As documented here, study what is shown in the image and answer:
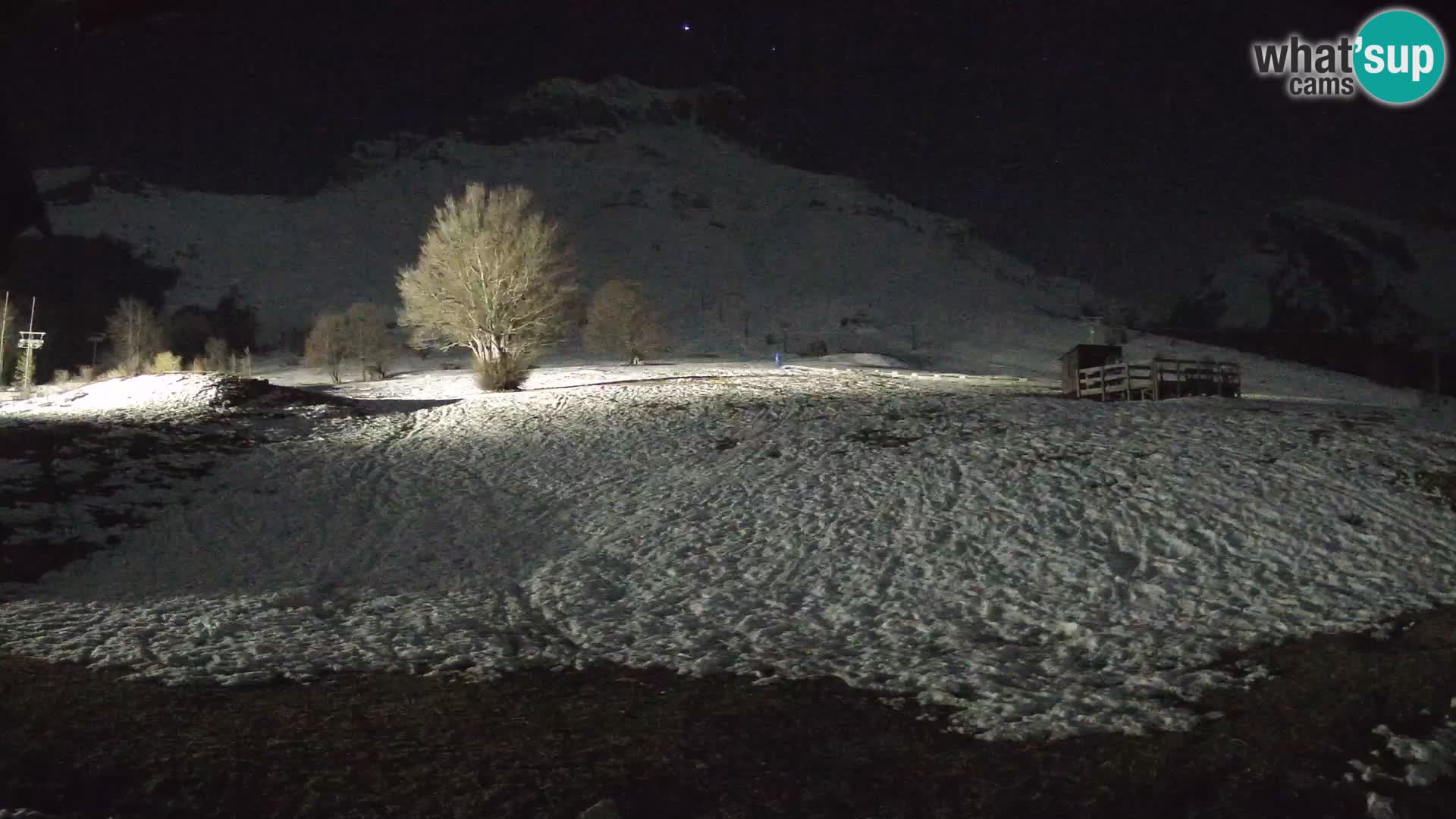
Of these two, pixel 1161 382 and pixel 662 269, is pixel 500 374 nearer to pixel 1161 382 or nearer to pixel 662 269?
pixel 1161 382

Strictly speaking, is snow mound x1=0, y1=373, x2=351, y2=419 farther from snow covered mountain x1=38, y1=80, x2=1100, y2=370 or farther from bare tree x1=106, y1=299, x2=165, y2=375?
snow covered mountain x1=38, y1=80, x2=1100, y2=370

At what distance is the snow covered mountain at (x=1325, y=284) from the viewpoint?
176 meters

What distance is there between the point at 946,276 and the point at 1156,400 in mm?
150041

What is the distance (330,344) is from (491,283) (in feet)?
137

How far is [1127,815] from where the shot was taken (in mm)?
6414

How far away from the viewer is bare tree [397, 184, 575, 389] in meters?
42.8

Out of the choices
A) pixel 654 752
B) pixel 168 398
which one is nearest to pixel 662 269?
pixel 168 398

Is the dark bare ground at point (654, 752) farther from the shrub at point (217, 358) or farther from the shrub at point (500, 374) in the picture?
the shrub at point (217, 358)

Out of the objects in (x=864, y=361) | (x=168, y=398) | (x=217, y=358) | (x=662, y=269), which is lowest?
(x=168, y=398)

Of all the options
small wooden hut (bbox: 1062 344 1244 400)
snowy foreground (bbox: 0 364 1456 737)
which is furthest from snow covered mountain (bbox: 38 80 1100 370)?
snowy foreground (bbox: 0 364 1456 737)

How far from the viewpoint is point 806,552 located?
634 inches

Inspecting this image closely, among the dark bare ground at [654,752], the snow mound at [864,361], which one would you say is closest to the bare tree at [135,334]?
the snow mound at [864,361]

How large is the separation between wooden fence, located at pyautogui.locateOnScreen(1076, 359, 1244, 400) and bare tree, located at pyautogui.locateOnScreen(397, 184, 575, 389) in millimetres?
26796

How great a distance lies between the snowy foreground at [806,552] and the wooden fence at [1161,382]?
9.49 ft
